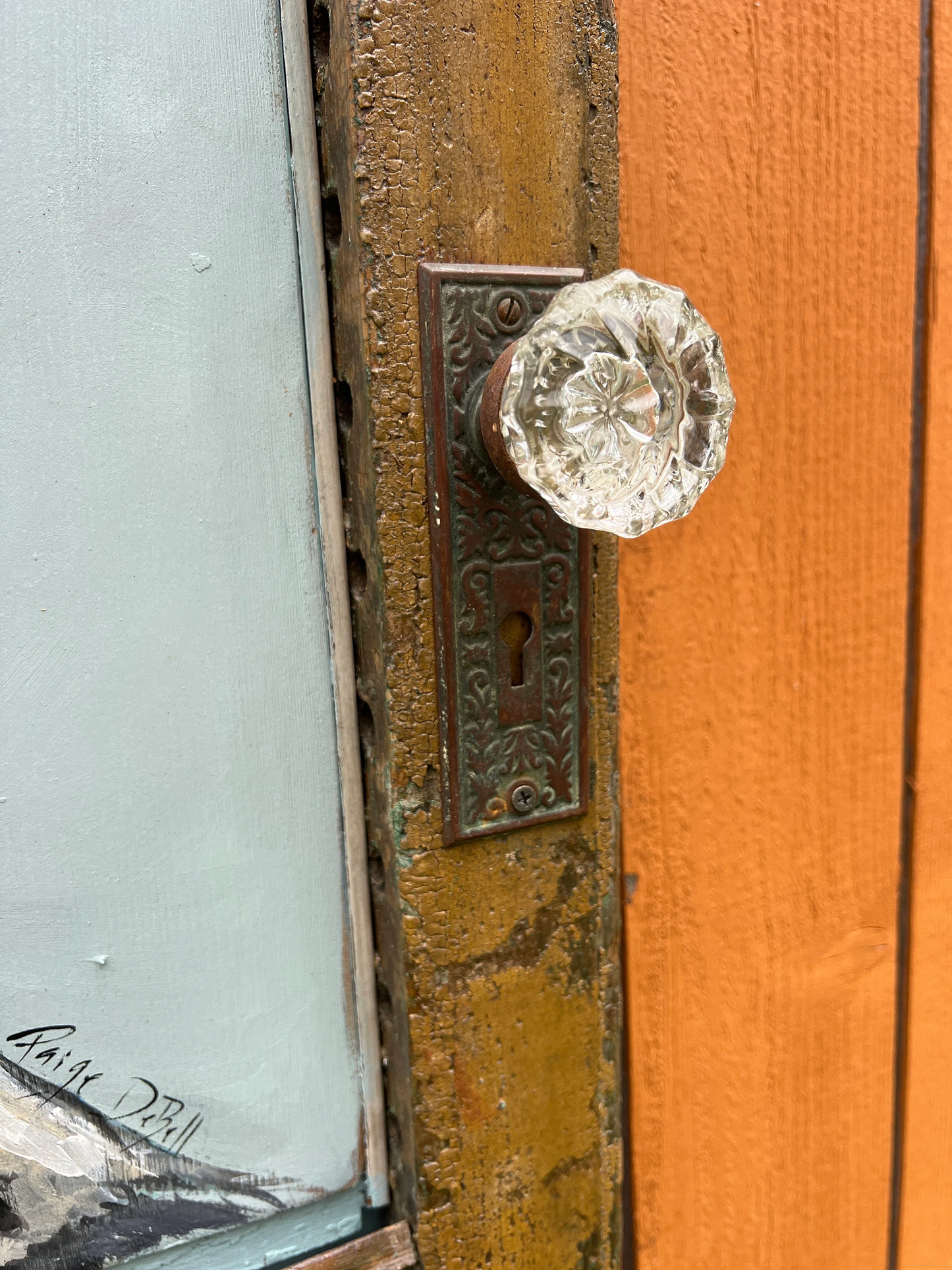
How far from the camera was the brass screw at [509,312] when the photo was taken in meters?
0.41

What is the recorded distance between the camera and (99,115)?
0.38m

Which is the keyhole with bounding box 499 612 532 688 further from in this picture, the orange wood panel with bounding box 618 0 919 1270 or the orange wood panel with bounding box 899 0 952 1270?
the orange wood panel with bounding box 899 0 952 1270

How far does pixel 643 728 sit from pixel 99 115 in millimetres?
445

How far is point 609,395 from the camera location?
346 millimetres

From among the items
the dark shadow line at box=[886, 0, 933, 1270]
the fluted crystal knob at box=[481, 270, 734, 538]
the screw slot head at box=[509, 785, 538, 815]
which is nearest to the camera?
the fluted crystal knob at box=[481, 270, 734, 538]

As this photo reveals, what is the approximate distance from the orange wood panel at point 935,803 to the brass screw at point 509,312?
13.9 inches

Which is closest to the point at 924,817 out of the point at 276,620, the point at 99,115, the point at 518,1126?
the point at 518,1126

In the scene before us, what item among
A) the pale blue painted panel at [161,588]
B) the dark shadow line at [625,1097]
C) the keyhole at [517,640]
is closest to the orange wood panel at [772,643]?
the dark shadow line at [625,1097]

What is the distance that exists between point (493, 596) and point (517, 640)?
29 mm

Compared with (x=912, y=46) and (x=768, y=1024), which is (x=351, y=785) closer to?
(x=768, y=1024)

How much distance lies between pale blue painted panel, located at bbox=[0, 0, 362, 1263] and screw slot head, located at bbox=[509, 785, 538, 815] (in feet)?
0.33

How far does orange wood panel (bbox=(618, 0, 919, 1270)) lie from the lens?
512mm
